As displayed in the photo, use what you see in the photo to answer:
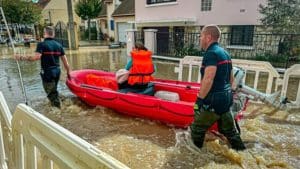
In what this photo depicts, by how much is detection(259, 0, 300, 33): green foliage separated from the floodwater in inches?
198

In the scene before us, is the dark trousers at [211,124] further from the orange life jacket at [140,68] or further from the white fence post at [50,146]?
the white fence post at [50,146]

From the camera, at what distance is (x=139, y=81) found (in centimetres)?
534

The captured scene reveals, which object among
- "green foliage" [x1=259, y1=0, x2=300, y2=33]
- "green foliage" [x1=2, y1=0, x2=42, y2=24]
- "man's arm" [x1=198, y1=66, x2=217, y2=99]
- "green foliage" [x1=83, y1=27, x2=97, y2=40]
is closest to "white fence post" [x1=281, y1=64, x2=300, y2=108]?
"man's arm" [x1=198, y1=66, x2=217, y2=99]

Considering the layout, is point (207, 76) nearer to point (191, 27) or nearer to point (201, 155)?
point (201, 155)

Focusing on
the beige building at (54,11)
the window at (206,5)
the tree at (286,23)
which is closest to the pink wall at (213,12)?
the window at (206,5)

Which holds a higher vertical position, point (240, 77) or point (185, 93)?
point (240, 77)

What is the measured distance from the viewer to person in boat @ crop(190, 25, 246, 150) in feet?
11.0

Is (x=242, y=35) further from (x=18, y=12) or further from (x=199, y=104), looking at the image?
(x=18, y=12)

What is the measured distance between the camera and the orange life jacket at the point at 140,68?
205 inches

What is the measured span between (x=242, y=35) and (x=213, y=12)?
190cm

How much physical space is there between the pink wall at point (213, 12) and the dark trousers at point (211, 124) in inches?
345

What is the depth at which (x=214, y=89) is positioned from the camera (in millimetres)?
3494

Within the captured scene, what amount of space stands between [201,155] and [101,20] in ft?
92.2

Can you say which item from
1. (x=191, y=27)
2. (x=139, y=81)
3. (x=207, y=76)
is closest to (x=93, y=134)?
(x=139, y=81)
